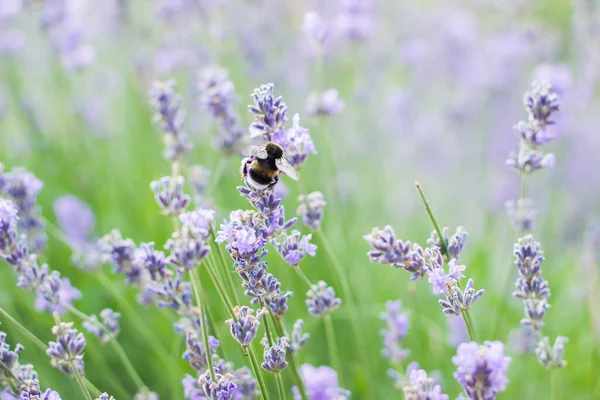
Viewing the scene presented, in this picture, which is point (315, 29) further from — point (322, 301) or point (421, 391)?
point (421, 391)

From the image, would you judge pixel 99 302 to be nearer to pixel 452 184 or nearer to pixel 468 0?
pixel 452 184

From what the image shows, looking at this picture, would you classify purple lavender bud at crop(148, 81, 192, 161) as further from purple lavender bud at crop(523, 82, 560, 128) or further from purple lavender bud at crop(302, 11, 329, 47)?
purple lavender bud at crop(523, 82, 560, 128)

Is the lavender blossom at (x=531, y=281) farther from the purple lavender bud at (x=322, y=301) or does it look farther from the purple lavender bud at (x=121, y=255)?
the purple lavender bud at (x=121, y=255)

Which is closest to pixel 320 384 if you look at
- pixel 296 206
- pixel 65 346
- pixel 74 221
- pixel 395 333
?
pixel 395 333

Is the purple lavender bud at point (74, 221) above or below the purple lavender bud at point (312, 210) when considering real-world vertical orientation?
above

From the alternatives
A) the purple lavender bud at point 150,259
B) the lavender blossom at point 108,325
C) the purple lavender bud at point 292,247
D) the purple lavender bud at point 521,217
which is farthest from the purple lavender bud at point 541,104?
the lavender blossom at point 108,325

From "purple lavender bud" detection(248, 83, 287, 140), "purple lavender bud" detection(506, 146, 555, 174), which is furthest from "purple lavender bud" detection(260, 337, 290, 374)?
"purple lavender bud" detection(506, 146, 555, 174)
